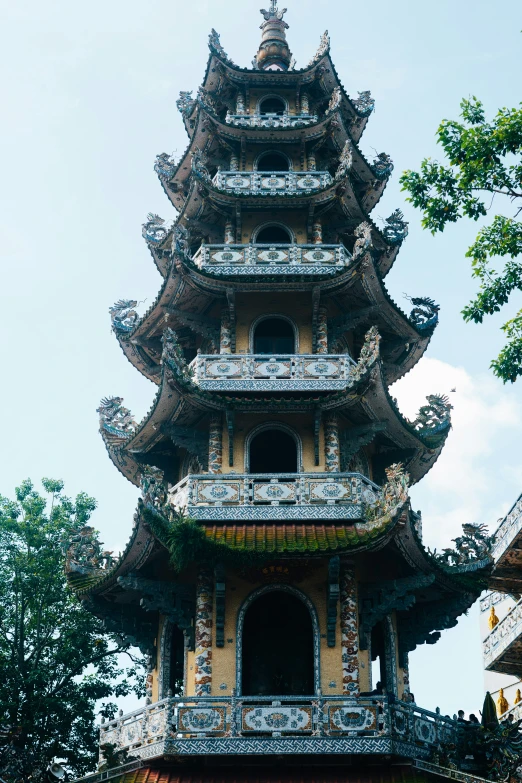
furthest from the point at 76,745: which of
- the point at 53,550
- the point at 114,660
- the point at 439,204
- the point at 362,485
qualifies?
the point at 439,204

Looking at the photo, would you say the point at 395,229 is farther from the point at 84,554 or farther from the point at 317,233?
the point at 84,554

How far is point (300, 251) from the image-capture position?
21.5m

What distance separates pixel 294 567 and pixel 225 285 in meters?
6.59

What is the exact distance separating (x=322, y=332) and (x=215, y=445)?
3.70 metres

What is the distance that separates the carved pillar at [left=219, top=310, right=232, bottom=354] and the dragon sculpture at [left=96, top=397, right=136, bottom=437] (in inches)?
113

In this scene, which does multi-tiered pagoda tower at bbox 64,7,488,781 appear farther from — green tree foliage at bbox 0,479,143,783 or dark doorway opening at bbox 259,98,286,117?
green tree foliage at bbox 0,479,143,783

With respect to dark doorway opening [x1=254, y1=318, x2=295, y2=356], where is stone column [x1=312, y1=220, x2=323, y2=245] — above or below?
above

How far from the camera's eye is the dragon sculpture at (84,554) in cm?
1967

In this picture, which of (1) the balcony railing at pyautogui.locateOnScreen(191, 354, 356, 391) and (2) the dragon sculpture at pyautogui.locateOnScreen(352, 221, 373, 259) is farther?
(2) the dragon sculpture at pyautogui.locateOnScreen(352, 221, 373, 259)

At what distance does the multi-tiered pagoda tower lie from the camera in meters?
16.2

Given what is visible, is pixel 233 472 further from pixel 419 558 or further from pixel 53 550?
pixel 53 550

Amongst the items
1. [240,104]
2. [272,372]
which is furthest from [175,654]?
[240,104]

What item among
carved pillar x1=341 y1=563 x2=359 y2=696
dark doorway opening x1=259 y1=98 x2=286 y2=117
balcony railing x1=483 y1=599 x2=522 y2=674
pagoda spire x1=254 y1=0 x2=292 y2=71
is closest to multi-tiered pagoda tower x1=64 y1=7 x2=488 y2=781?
carved pillar x1=341 y1=563 x2=359 y2=696

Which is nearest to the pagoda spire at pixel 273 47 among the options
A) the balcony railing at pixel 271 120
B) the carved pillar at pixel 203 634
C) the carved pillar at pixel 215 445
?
the balcony railing at pixel 271 120
